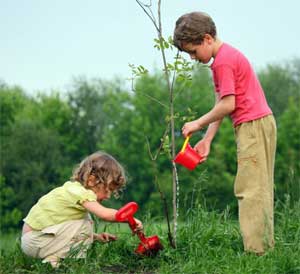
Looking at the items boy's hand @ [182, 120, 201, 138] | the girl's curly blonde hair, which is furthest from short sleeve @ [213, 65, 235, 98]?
the girl's curly blonde hair

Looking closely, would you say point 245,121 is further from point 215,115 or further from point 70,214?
point 70,214

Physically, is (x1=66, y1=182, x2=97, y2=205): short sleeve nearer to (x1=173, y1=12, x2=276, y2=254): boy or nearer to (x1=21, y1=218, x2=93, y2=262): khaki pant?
(x1=21, y1=218, x2=93, y2=262): khaki pant

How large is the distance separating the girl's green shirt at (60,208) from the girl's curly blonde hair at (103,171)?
0.29ft

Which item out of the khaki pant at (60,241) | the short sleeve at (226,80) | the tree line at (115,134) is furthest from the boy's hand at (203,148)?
the tree line at (115,134)

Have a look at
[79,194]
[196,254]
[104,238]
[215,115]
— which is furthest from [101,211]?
[215,115]

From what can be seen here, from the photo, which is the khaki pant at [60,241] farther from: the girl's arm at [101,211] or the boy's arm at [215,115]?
the boy's arm at [215,115]

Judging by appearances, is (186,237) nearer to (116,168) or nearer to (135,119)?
(116,168)

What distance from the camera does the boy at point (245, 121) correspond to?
4855 mm

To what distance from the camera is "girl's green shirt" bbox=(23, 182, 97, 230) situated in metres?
5.05

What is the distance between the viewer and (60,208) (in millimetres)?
5078

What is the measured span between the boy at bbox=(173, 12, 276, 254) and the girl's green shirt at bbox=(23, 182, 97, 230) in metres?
0.84

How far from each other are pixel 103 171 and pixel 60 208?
0.37 m

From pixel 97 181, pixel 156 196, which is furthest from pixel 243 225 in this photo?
pixel 156 196

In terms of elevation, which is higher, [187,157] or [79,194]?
[187,157]
